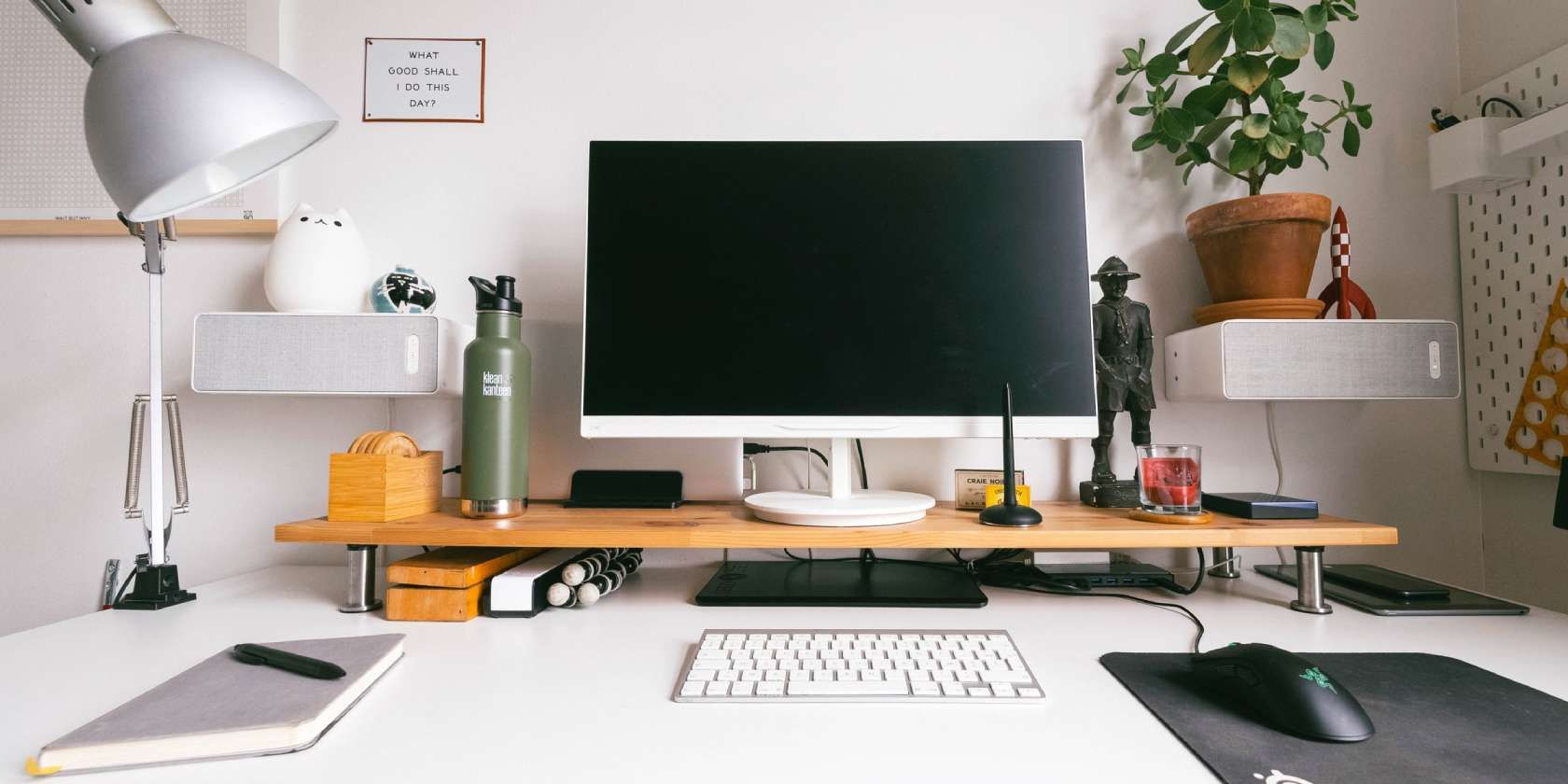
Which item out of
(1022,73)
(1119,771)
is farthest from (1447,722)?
(1022,73)

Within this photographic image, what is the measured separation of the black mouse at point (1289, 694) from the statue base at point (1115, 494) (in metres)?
0.46

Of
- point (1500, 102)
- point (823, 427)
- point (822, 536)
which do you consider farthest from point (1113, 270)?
point (1500, 102)

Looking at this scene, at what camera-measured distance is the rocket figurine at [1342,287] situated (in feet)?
3.69

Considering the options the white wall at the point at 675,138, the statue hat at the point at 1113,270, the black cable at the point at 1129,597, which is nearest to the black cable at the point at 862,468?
the white wall at the point at 675,138

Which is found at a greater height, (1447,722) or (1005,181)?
(1005,181)

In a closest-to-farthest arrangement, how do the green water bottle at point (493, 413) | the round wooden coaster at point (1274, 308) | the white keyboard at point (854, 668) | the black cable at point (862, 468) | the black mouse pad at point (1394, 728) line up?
1. the black mouse pad at point (1394, 728)
2. the white keyboard at point (854, 668)
3. the green water bottle at point (493, 413)
4. the round wooden coaster at point (1274, 308)
5. the black cable at point (862, 468)

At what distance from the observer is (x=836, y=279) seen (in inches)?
39.3

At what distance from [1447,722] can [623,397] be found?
0.97 m

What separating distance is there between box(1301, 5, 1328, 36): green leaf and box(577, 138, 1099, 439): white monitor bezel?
0.56 m

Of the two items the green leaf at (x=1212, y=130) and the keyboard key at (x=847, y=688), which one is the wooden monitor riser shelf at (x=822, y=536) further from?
the green leaf at (x=1212, y=130)

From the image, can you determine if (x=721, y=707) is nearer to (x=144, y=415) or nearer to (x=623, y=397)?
(x=623, y=397)

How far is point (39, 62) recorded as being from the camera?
125 centimetres

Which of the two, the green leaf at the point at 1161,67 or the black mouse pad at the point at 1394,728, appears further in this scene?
the green leaf at the point at 1161,67

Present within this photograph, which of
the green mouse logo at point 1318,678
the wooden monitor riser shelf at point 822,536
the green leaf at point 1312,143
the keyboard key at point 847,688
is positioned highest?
the green leaf at point 1312,143
